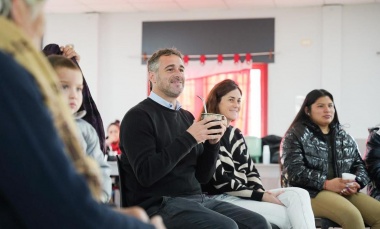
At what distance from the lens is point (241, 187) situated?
2816 mm

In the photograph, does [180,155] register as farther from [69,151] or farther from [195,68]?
[195,68]

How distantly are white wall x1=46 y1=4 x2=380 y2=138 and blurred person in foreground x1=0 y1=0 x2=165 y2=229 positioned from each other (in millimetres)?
7039

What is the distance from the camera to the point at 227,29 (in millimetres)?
7918

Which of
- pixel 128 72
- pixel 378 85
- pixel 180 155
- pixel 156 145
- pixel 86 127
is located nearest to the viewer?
pixel 86 127

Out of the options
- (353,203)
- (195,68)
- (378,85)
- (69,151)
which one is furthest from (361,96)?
(69,151)

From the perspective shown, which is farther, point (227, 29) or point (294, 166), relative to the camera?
point (227, 29)

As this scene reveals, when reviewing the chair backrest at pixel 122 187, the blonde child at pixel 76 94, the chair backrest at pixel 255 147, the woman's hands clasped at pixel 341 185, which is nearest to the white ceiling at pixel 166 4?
the chair backrest at pixel 255 147

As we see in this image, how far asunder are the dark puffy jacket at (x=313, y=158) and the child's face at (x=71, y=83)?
2002 millimetres

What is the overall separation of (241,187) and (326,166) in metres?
0.75

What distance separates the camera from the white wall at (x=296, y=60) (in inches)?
297

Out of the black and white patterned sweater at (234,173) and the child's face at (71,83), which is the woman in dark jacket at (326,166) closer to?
the black and white patterned sweater at (234,173)

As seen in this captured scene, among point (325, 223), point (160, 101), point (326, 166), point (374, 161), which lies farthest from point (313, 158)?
point (160, 101)

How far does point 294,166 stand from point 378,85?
4640 mm

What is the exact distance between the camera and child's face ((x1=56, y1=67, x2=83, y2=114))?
4.54 ft
